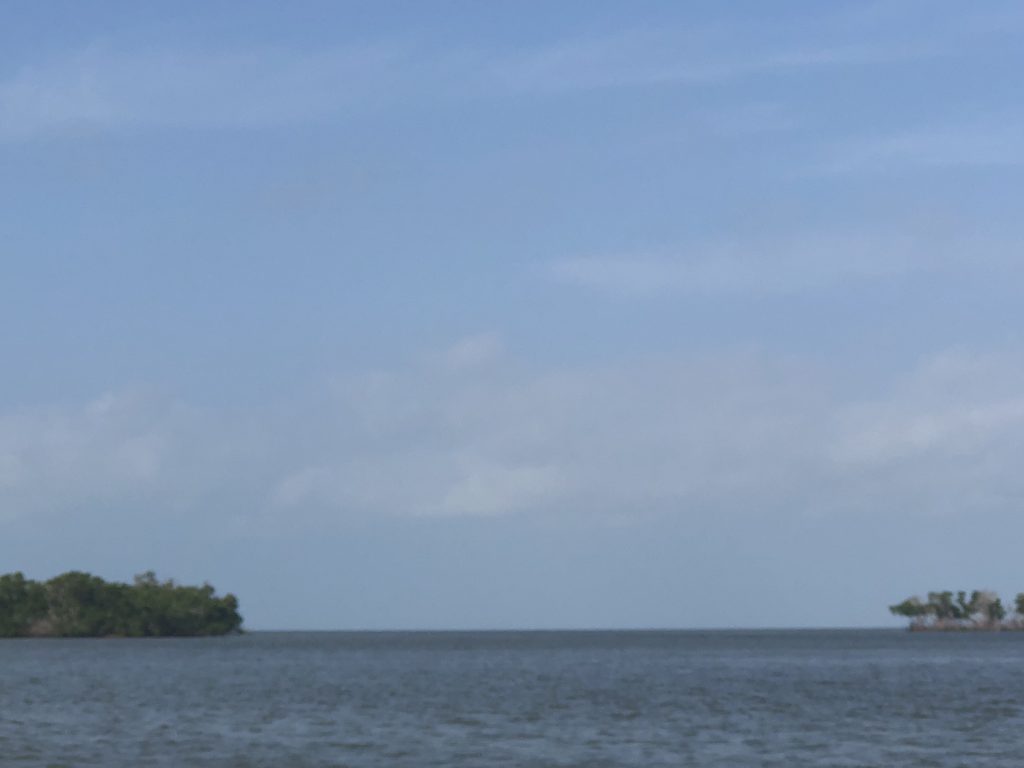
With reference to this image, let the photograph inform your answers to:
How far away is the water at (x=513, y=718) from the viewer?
50.7m

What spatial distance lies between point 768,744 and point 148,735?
22.9m

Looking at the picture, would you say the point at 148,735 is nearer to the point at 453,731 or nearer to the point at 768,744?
the point at 453,731

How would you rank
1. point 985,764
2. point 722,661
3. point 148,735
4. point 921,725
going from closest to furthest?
point 985,764, point 148,735, point 921,725, point 722,661

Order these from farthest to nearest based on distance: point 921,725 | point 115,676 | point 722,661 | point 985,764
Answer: point 722,661 < point 115,676 < point 921,725 < point 985,764

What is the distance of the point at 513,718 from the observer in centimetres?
6769

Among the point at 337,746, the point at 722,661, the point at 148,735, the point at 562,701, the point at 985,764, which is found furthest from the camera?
the point at 722,661

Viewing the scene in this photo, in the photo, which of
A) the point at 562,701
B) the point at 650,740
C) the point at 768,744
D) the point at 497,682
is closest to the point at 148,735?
the point at 650,740

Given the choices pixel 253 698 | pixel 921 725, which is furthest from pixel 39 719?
pixel 921 725

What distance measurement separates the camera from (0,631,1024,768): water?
1994 inches

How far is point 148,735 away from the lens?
192ft

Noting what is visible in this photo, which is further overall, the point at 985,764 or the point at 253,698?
the point at 253,698

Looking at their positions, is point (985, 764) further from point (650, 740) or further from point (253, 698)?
point (253, 698)

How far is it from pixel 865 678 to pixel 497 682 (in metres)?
27.1

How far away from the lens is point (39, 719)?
67312mm
